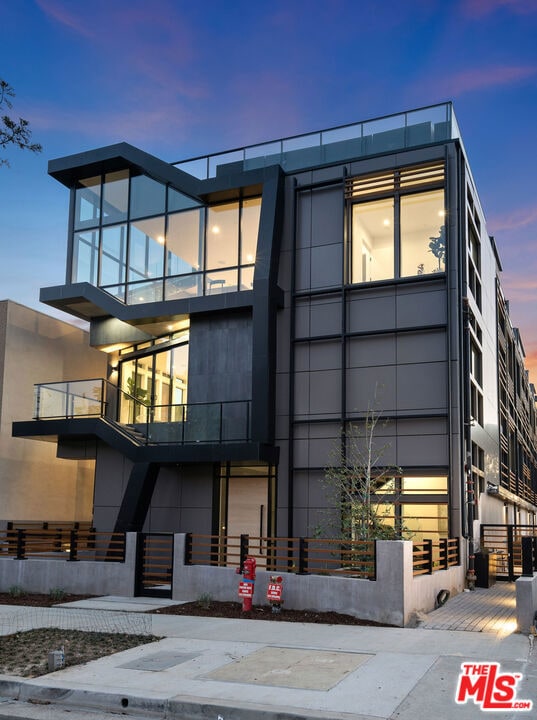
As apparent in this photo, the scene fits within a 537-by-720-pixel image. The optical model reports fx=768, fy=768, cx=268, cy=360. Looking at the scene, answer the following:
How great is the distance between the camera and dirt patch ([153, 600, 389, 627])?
15586 mm

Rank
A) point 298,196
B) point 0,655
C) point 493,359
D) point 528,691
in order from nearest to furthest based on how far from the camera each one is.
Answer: point 528,691, point 0,655, point 298,196, point 493,359

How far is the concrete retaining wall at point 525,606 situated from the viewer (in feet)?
44.6

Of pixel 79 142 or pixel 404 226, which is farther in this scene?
pixel 79 142

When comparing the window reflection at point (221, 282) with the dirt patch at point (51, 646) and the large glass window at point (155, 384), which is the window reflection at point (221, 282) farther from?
the dirt patch at point (51, 646)

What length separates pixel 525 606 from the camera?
13.6 meters

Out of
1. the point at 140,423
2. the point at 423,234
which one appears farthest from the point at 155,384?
the point at 423,234

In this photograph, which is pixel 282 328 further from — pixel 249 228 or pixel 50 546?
pixel 50 546

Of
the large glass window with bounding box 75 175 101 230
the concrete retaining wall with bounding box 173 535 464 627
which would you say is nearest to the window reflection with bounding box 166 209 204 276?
the large glass window with bounding box 75 175 101 230

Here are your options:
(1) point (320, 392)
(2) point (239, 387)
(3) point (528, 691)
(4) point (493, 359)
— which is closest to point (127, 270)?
(2) point (239, 387)

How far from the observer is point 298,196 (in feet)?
82.8

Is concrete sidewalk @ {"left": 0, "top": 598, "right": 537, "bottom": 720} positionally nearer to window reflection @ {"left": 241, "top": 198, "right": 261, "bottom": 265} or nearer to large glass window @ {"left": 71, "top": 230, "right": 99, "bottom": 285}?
window reflection @ {"left": 241, "top": 198, "right": 261, "bottom": 265}

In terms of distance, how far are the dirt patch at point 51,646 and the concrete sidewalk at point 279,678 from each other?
36 cm

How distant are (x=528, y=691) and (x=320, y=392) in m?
14.8

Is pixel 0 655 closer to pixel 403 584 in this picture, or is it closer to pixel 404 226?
pixel 403 584
